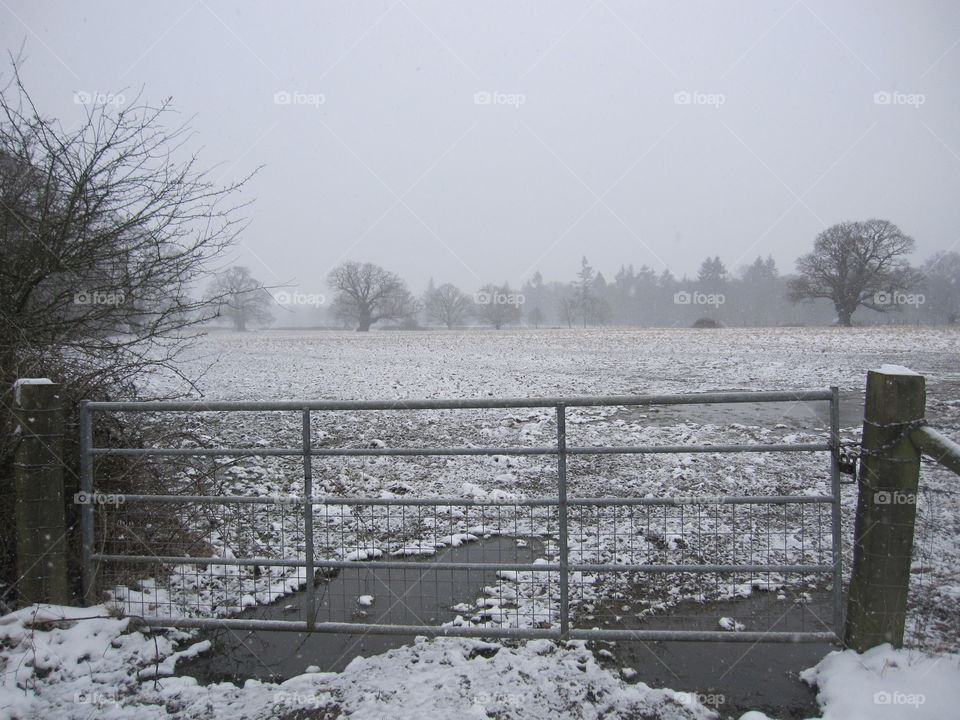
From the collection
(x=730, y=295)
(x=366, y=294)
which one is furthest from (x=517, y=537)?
(x=730, y=295)

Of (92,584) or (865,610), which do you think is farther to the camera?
(92,584)

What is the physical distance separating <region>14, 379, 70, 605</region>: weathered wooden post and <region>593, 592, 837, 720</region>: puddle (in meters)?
3.63

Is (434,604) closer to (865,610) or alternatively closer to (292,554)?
(292,554)

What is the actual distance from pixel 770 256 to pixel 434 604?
127447mm

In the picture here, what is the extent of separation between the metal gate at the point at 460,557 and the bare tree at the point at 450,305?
92.8 m

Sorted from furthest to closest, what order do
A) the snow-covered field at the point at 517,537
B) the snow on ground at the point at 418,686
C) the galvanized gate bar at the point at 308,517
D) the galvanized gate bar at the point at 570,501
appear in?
1. the galvanized gate bar at the point at 308,517
2. the galvanized gate bar at the point at 570,501
3. the snow-covered field at the point at 517,537
4. the snow on ground at the point at 418,686

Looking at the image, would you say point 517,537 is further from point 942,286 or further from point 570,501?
point 942,286

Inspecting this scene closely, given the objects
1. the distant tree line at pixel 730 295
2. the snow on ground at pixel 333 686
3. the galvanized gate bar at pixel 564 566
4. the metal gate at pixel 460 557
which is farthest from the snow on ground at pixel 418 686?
the distant tree line at pixel 730 295

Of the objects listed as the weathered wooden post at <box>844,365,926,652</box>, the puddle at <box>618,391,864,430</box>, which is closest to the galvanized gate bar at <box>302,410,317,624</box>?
the weathered wooden post at <box>844,365,926,652</box>

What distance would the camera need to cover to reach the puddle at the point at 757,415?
10.9 m

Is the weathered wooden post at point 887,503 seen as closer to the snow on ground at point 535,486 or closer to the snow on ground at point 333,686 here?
the snow on ground at point 535,486

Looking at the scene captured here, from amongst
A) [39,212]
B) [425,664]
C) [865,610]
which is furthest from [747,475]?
[39,212]

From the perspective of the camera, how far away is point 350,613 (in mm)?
4484

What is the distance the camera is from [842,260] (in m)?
58.1
